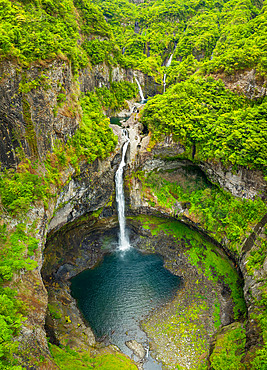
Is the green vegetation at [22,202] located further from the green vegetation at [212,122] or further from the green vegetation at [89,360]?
the green vegetation at [212,122]

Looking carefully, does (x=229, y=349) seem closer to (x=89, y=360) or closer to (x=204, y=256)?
(x=89, y=360)

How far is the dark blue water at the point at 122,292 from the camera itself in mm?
16016

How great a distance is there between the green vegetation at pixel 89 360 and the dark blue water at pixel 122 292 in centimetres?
103

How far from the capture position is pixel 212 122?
21.6 m

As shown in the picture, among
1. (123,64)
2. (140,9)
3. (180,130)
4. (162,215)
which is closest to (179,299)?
(162,215)

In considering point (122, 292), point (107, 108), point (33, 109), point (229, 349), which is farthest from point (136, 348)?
point (107, 108)

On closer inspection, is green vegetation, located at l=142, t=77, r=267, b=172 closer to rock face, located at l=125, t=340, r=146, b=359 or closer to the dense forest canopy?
the dense forest canopy

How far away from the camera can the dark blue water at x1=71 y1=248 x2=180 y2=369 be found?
16.0 meters

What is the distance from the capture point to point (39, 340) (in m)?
9.82

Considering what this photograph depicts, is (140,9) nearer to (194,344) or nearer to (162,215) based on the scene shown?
(162,215)

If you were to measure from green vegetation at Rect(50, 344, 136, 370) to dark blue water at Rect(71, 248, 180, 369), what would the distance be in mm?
1028

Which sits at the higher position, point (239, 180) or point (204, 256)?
point (239, 180)

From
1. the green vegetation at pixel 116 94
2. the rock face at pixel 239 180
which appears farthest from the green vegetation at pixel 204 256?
the green vegetation at pixel 116 94

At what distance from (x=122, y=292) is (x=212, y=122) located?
18.0m
